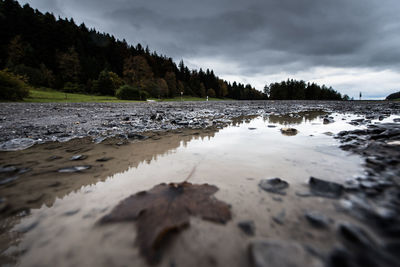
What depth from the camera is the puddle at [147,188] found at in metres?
0.80

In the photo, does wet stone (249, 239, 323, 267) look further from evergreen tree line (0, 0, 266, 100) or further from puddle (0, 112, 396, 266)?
evergreen tree line (0, 0, 266, 100)

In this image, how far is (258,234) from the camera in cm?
88

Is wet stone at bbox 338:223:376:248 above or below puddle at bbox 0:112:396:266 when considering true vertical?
above

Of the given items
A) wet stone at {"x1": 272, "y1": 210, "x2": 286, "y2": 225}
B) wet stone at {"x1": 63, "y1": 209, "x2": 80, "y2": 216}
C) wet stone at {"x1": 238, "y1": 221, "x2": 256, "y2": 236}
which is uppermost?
wet stone at {"x1": 272, "y1": 210, "x2": 286, "y2": 225}

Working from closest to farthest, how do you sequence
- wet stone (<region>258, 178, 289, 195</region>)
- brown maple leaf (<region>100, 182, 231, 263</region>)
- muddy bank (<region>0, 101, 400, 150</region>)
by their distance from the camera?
brown maple leaf (<region>100, 182, 231, 263</region>), wet stone (<region>258, 178, 289, 195</region>), muddy bank (<region>0, 101, 400, 150</region>)

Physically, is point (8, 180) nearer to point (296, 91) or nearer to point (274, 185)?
point (274, 185)

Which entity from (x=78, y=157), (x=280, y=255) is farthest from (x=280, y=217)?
(x=78, y=157)

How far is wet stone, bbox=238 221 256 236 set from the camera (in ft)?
2.96

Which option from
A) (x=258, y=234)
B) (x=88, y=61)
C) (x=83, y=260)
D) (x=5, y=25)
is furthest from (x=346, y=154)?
(x=5, y=25)

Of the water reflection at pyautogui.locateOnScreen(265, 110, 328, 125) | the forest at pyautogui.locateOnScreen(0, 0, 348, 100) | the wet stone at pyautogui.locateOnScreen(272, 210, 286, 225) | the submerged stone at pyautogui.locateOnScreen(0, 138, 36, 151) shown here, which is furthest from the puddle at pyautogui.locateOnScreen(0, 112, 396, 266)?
the forest at pyautogui.locateOnScreen(0, 0, 348, 100)

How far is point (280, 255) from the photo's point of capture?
0.74 metres

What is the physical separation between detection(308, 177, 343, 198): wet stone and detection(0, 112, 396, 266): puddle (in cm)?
7

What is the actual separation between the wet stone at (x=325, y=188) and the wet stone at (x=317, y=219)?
28 cm

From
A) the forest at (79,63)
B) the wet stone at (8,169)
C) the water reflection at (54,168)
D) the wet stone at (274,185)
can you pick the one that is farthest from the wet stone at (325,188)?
the forest at (79,63)
